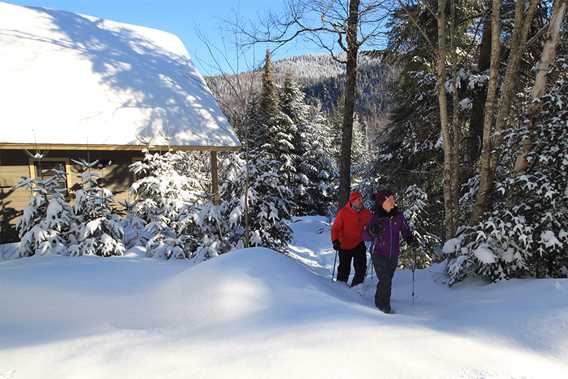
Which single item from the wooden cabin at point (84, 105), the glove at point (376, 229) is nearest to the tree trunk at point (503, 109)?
the glove at point (376, 229)

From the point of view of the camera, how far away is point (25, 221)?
853 centimetres

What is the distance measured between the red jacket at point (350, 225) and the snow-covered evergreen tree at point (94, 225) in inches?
211

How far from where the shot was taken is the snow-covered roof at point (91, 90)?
10.1 metres

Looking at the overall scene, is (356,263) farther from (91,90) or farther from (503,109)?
(91,90)

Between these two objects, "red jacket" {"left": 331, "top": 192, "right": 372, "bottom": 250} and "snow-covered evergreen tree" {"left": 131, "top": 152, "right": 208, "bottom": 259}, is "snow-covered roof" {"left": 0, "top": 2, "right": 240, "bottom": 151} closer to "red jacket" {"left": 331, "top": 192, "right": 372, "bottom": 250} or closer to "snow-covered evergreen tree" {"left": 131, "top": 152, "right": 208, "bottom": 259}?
"snow-covered evergreen tree" {"left": 131, "top": 152, "right": 208, "bottom": 259}

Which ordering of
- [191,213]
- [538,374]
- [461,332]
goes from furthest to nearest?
[191,213] → [461,332] → [538,374]

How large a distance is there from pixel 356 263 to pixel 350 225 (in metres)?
0.65

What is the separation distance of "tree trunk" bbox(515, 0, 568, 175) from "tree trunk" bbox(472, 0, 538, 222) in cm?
28

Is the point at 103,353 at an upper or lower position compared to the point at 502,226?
lower

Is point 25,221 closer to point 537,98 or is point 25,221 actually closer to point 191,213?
point 191,213

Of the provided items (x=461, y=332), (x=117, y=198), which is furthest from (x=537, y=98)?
(x=117, y=198)

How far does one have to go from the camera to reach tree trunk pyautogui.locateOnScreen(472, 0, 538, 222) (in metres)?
5.31

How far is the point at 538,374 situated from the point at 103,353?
2889 millimetres

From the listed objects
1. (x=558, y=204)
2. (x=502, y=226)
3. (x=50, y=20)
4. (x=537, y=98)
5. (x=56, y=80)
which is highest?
(x=50, y=20)
